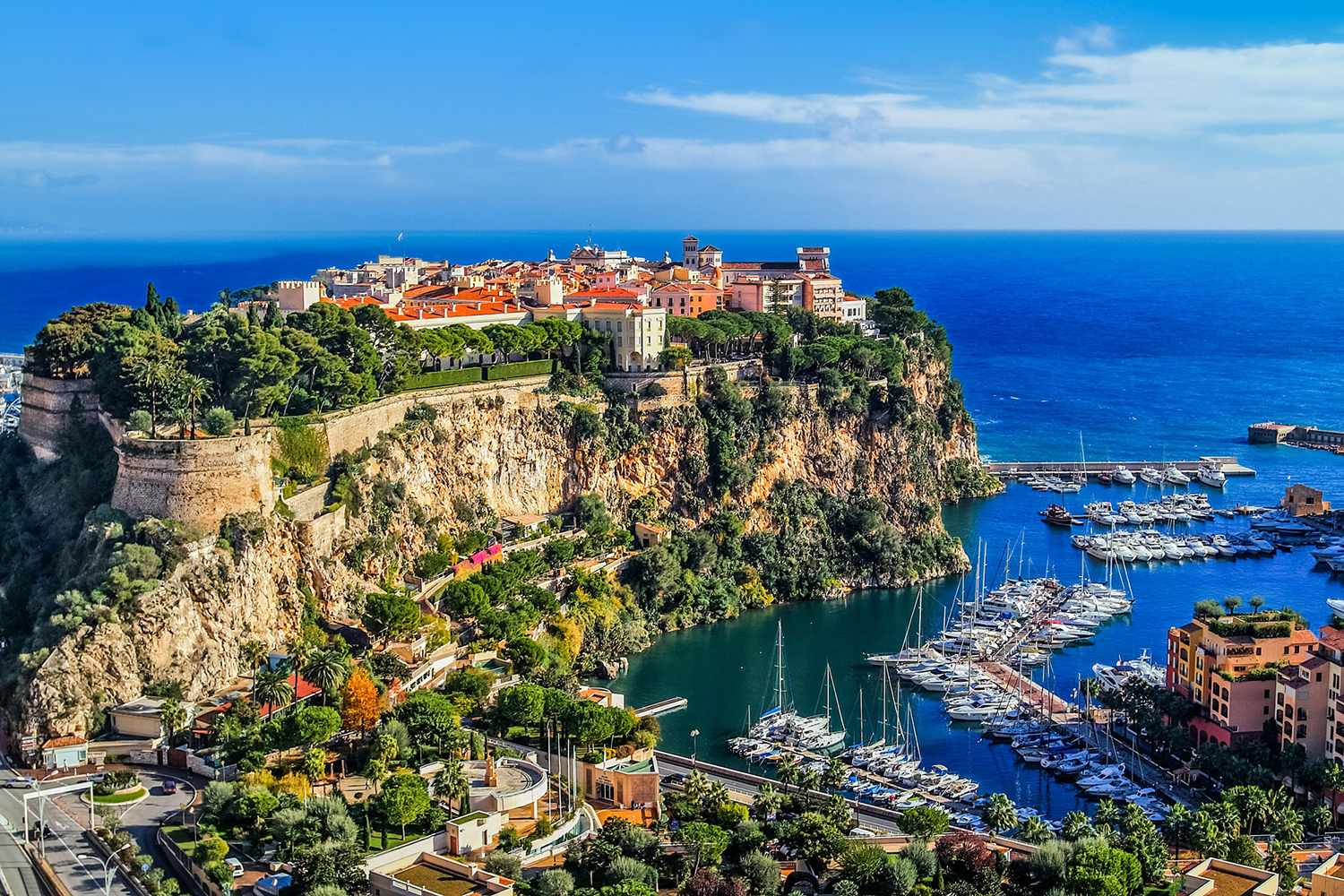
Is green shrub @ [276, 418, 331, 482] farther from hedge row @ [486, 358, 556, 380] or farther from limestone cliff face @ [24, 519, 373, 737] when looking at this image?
hedge row @ [486, 358, 556, 380]

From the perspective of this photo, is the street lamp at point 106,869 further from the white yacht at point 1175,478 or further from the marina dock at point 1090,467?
the white yacht at point 1175,478

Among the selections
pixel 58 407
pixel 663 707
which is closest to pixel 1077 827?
pixel 663 707

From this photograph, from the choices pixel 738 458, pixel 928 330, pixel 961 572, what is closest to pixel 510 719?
pixel 738 458

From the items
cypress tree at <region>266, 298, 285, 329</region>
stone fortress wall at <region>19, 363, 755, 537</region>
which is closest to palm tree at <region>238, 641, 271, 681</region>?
stone fortress wall at <region>19, 363, 755, 537</region>

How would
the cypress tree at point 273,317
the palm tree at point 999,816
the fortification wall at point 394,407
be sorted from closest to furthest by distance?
the palm tree at point 999,816 → the fortification wall at point 394,407 → the cypress tree at point 273,317

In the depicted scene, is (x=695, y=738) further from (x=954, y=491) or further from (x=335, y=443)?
(x=954, y=491)

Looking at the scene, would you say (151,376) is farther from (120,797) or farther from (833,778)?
(833,778)

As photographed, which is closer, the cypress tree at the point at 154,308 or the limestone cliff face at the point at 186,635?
the limestone cliff face at the point at 186,635

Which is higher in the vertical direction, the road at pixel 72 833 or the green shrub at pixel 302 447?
the green shrub at pixel 302 447

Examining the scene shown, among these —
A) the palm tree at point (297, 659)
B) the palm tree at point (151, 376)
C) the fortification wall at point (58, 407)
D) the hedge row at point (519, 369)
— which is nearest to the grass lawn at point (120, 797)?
the palm tree at point (297, 659)
